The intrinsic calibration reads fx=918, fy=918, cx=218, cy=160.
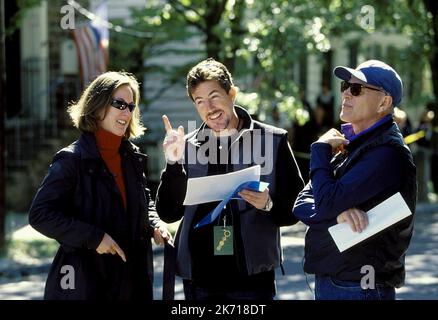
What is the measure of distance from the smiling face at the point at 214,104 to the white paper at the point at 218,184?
31 centimetres

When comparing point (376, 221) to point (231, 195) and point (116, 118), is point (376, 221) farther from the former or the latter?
point (116, 118)

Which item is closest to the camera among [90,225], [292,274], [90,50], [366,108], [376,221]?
[376,221]

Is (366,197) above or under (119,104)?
under

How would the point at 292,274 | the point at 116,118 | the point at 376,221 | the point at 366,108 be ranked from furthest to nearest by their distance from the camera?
the point at 292,274, the point at 116,118, the point at 366,108, the point at 376,221

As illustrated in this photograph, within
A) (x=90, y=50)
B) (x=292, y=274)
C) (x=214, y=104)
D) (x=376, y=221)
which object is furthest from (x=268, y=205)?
(x=90, y=50)

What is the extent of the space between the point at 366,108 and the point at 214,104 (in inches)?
34.5

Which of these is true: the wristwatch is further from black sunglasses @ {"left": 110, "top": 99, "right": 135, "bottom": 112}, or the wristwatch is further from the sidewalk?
the sidewalk

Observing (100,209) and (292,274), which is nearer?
(100,209)

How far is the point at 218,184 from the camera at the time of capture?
187 inches

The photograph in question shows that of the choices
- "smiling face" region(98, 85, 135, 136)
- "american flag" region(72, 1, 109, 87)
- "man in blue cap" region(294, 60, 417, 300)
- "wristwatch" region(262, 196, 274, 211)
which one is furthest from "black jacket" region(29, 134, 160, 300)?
"american flag" region(72, 1, 109, 87)

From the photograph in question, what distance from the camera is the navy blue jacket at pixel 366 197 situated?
165 inches

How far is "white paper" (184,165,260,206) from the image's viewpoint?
Answer: 473 centimetres

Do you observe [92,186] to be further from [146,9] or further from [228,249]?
[146,9]

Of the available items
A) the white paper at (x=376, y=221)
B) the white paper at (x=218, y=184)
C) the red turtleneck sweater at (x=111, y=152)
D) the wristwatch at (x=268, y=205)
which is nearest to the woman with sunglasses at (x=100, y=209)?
the red turtleneck sweater at (x=111, y=152)
